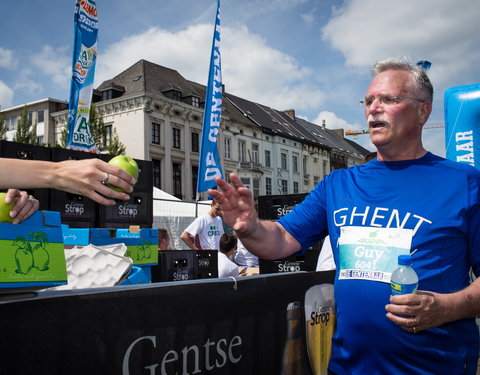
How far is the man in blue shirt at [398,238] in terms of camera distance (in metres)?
2.01

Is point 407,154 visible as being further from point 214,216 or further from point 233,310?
point 214,216

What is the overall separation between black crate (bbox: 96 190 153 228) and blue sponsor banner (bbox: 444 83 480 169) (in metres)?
4.57

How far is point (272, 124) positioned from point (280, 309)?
42.1 metres

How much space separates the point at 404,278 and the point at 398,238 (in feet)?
0.75

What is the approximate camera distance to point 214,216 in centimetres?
795

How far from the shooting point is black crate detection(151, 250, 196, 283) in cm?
548

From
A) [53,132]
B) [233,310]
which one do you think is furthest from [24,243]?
[53,132]

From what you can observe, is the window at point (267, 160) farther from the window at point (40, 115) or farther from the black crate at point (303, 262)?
the black crate at point (303, 262)

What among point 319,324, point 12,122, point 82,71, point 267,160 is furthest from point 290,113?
point 319,324

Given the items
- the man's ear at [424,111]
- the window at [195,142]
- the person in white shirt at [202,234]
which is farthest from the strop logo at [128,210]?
the window at [195,142]

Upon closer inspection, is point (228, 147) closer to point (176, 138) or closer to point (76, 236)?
point (176, 138)

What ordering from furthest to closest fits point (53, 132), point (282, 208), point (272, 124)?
point (272, 124), point (53, 132), point (282, 208)

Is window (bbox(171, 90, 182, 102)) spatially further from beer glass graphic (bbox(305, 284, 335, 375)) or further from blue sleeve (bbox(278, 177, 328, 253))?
blue sleeve (bbox(278, 177, 328, 253))

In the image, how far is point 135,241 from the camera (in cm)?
490
